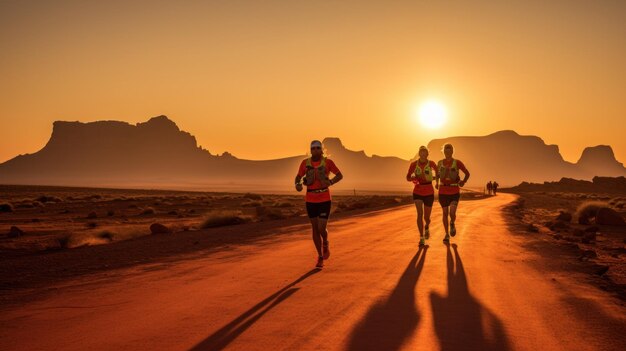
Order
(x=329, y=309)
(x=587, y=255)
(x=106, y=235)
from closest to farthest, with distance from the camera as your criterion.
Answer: (x=329, y=309) < (x=587, y=255) < (x=106, y=235)

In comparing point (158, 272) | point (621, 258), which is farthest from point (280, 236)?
point (621, 258)

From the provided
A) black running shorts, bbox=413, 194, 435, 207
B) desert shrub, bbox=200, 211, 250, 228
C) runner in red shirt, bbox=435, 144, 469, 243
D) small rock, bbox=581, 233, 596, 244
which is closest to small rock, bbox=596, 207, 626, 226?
small rock, bbox=581, 233, 596, 244

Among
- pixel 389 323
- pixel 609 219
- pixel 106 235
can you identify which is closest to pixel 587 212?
pixel 609 219

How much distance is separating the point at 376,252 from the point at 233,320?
583 cm

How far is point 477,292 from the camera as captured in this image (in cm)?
704

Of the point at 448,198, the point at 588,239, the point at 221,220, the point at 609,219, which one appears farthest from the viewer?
the point at 221,220

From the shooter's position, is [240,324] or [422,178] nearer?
[240,324]

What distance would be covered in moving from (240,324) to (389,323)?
1.63 m

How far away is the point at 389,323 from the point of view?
17.8ft

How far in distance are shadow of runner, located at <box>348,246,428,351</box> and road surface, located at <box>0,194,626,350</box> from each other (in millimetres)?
13

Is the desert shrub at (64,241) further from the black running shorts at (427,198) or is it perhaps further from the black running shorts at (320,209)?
the black running shorts at (427,198)

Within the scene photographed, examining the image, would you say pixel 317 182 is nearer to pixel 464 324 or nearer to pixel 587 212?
pixel 464 324

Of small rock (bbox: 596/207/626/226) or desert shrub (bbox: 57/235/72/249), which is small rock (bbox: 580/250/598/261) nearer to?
small rock (bbox: 596/207/626/226)

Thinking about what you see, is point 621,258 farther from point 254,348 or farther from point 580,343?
point 254,348
